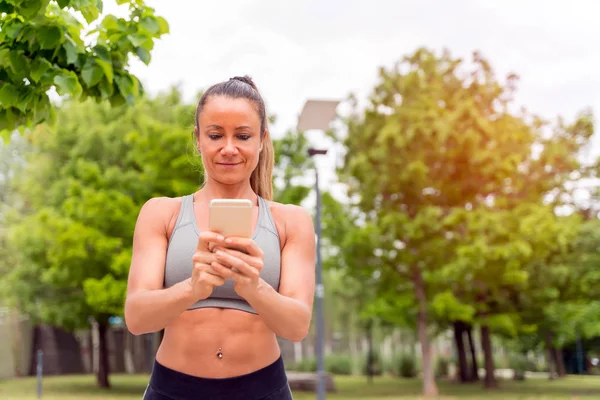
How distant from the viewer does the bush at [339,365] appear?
159ft

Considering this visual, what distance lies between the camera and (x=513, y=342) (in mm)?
47219

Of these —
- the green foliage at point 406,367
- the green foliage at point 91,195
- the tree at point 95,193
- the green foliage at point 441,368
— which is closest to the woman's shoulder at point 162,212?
the tree at point 95,193

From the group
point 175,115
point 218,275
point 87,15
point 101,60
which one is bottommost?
point 218,275

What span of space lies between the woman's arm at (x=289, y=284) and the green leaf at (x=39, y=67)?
3.87 metres

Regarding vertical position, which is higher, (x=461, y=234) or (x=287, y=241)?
(x=461, y=234)

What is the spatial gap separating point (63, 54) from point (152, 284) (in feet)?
13.4

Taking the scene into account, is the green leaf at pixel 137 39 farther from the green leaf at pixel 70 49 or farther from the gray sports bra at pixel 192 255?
the gray sports bra at pixel 192 255

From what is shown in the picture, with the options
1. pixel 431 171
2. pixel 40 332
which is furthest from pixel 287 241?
pixel 40 332

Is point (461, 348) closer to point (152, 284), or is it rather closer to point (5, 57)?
point (5, 57)

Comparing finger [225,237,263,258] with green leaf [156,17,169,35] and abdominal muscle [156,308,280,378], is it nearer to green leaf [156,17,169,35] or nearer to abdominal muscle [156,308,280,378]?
abdominal muscle [156,308,280,378]

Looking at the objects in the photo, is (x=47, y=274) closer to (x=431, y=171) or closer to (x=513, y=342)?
(x=431, y=171)

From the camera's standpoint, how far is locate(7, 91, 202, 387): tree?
2444 centimetres

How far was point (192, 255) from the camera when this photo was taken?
2.15m

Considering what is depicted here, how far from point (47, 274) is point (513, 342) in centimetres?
3227
